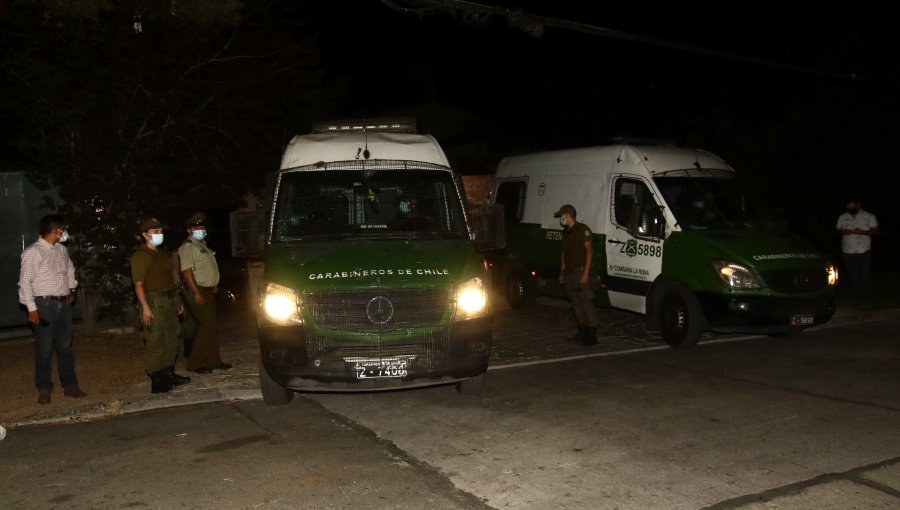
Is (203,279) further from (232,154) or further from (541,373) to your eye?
(541,373)

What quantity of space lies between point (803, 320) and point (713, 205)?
1.79 metres

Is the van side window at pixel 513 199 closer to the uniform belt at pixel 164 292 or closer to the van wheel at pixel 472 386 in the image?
the van wheel at pixel 472 386

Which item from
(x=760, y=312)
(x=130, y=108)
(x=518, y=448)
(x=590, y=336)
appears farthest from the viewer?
(x=590, y=336)

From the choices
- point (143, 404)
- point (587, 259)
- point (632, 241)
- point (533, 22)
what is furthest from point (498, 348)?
point (533, 22)

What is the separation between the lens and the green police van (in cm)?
717

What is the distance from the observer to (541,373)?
940 cm

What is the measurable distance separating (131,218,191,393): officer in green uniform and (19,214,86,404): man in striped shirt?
2.17 feet

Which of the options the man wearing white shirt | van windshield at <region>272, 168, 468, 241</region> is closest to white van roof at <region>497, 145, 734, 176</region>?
the man wearing white shirt

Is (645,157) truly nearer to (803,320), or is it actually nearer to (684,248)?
(684,248)

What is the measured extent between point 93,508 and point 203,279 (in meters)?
3.88

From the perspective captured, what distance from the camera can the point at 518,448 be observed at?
6.52 metres

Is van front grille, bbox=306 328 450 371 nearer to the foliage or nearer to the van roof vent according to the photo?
the foliage

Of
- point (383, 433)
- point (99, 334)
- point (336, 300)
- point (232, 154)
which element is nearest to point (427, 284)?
point (336, 300)

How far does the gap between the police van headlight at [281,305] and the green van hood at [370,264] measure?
0.21 ft
